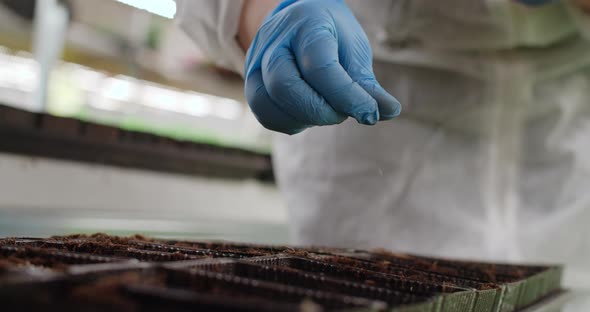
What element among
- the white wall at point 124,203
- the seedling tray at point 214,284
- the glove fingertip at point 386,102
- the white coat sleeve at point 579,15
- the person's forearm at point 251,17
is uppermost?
the white coat sleeve at point 579,15

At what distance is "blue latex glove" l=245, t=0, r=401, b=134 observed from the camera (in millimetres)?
1090

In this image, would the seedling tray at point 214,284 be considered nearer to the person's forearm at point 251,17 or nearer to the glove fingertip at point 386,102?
the glove fingertip at point 386,102

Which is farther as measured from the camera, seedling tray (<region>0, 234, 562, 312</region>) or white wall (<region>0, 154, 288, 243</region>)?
white wall (<region>0, 154, 288, 243</region>)

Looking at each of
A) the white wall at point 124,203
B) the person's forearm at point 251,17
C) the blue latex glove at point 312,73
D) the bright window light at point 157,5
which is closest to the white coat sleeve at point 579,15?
the blue latex glove at point 312,73

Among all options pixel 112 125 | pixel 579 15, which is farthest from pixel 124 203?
pixel 579 15

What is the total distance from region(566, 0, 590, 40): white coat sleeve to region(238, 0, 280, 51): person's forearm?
100 cm

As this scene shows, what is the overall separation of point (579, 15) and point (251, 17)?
108 centimetres

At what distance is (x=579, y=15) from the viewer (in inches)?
68.1

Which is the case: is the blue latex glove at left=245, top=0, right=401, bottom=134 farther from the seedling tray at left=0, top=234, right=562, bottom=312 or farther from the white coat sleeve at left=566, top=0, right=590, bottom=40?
the white coat sleeve at left=566, top=0, right=590, bottom=40

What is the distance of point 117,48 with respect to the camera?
3607 millimetres

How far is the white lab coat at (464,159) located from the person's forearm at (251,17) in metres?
0.59

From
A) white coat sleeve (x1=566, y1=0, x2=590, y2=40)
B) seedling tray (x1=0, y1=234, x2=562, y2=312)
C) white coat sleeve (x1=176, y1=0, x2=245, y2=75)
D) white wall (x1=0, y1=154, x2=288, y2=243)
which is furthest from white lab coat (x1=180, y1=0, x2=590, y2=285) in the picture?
seedling tray (x1=0, y1=234, x2=562, y2=312)

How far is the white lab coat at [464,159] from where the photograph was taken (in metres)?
2.05

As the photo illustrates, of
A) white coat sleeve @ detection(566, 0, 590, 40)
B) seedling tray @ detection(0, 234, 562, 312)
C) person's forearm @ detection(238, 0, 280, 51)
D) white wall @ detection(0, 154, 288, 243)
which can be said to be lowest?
seedling tray @ detection(0, 234, 562, 312)
